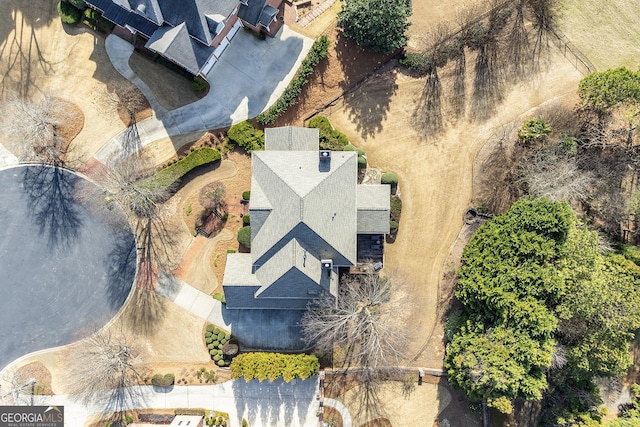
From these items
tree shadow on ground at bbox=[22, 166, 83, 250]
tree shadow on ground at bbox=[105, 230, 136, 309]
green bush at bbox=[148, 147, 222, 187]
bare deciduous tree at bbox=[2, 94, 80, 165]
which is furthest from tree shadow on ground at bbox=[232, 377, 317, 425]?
bare deciduous tree at bbox=[2, 94, 80, 165]

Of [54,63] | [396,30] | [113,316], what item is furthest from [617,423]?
[54,63]

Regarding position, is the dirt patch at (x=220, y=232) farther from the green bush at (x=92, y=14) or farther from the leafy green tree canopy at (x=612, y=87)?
the leafy green tree canopy at (x=612, y=87)

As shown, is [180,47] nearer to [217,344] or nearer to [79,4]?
[79,4]

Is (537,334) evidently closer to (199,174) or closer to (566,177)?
(566,177)

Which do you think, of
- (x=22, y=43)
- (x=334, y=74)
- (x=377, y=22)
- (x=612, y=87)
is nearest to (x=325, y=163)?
(x=334, y=74)

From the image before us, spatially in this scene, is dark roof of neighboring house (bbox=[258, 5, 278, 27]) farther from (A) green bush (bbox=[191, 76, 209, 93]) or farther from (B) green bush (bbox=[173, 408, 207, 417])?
(B) green bush (bbox=[173, 408, 207, 417])
